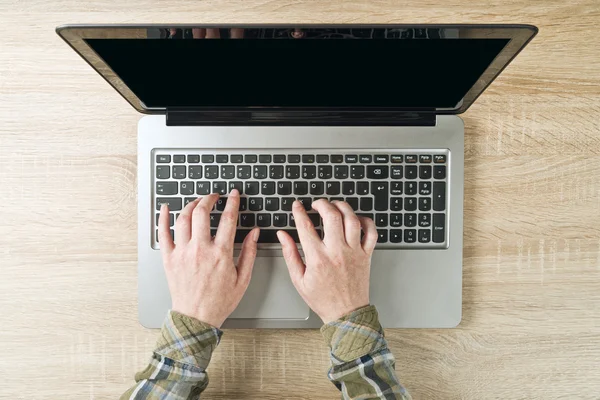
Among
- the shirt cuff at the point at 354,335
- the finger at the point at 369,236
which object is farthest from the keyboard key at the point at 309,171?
the shirt cuff at the point at 354,335

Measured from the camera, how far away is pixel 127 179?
2.26ft

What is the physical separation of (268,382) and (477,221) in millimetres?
425

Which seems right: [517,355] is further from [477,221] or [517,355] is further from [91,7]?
[91,7]

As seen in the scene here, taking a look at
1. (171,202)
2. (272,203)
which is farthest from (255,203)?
(171,202)

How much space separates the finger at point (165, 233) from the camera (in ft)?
2.07

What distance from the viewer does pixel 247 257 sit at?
0.63 meters

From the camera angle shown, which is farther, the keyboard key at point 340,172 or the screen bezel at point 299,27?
the keyboard key at point 340,172

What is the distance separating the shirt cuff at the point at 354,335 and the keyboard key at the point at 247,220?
7.3 inches

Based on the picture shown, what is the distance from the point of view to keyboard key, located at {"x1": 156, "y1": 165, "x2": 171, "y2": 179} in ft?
2.14

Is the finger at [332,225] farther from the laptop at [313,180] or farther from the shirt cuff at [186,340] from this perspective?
the shirt cuff at [186,340]

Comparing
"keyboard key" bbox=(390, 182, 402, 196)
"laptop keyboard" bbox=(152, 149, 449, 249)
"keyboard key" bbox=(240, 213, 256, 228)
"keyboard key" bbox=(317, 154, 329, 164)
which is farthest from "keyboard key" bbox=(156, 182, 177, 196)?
"keyboard key" bbox=(390, 182, 402, 196)

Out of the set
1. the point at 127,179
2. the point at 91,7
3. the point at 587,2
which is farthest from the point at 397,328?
the point at 91,7

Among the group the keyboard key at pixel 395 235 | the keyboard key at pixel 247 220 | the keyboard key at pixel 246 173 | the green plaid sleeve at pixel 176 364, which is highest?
the keyboard key at pixel 246 173

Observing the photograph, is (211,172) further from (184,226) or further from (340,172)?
(340,172)
